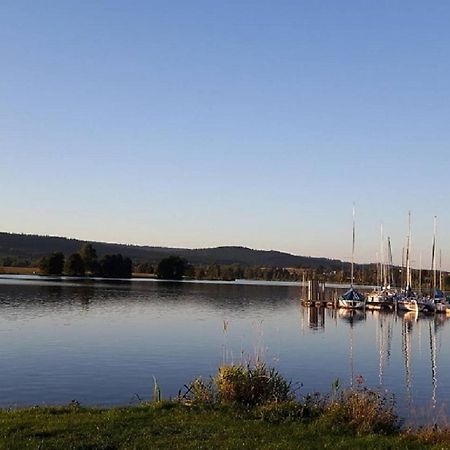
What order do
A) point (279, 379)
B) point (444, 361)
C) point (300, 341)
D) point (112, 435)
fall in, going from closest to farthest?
point (112, 435)
point (279, 379)
point (444, 361)
point (300, 341)

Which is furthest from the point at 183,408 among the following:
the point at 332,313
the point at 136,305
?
the point at 332,313

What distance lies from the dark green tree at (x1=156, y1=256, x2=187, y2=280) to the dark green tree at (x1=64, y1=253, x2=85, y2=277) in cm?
2665

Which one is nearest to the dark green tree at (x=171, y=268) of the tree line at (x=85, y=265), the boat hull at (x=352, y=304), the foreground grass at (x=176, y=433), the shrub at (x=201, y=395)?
the tree line at (x=85, y=265)

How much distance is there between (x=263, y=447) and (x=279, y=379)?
5.51 meters

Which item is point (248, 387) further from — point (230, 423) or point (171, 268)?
point (171, 268)

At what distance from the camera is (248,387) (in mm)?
15641

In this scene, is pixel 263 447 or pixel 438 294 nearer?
pixel 263 447

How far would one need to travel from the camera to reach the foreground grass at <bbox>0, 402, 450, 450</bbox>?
1116 centimetres

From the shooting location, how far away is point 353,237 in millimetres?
85625

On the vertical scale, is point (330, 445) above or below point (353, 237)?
below

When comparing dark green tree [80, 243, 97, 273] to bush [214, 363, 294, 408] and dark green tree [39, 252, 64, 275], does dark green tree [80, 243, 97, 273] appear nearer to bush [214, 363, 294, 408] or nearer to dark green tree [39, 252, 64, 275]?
dark green tree [39, 252, 64, 275]

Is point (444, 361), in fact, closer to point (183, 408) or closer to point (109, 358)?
point (109, 358)

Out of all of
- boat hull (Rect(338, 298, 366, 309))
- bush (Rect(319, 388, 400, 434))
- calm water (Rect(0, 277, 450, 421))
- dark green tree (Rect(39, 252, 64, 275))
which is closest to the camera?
bush (Rect(319, 388, 400, 434))

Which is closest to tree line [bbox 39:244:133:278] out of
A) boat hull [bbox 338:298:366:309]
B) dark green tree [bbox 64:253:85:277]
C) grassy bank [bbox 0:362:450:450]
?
dark green tree [bbox 64:253:85:277]
